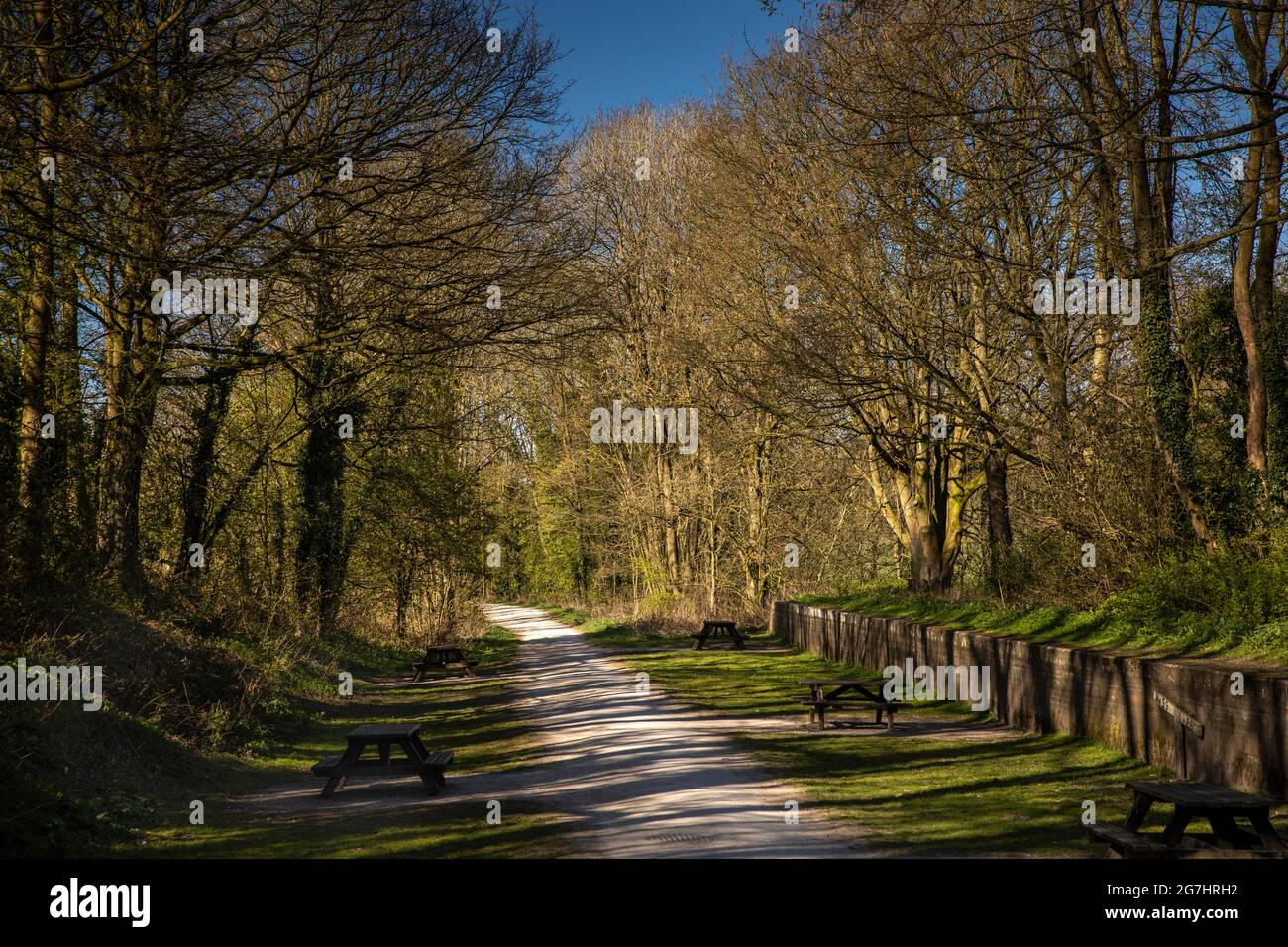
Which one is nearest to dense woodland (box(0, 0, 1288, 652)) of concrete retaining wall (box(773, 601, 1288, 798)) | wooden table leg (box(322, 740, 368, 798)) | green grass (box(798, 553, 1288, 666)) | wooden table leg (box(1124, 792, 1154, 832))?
green grass (box(798, 553, 1288, 666))

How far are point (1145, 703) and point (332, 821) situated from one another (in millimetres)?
7961

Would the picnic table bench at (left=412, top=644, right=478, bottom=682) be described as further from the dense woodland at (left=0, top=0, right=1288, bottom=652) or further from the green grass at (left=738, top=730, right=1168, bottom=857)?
the green grass at (left=738, top=730, right=1168, bottom=857)

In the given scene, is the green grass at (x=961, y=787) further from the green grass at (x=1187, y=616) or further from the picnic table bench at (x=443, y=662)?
the picnic table bench at (x=443, y=662)

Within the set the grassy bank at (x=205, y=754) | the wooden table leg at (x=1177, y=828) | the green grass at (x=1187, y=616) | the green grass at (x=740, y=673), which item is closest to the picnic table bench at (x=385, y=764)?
the grassy bank at (x=205, y=754)

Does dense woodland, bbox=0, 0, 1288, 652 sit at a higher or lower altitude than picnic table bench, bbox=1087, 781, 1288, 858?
higher

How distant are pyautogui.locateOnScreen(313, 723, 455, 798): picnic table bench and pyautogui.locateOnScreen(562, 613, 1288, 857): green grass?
337cm

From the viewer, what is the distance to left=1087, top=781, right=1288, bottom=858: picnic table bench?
21.5 ft

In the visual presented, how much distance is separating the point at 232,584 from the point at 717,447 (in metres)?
17.2

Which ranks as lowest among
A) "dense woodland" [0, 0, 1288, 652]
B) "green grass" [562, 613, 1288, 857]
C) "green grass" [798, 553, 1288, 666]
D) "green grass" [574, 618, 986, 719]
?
"green grass" [574, 618, 986, 719]

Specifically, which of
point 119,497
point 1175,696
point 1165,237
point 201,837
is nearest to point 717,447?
point 1165,237

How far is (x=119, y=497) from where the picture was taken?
14461 millimetres

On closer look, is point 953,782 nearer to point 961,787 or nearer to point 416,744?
point 961,787

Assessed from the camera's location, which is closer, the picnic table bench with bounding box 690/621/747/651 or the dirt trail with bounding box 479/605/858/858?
the dirt trail with bounding box 479/605/858/858

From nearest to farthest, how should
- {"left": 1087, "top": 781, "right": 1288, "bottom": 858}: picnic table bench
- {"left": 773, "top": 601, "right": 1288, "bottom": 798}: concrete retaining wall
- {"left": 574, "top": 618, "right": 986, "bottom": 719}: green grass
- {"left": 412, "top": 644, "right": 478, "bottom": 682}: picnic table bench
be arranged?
{"left": 1087, "top": 781, "right": 1288, "bottom": 858}: picnic table bench, {"left": 773, "top": 601, "right": 1288, "bottom": 798}: concrete retaining wall, {"left": 574, "top": 618, "right": 986, "bottom": 719}: green grass, {"left": 412, "top": 644, "right": 478, "bottom": 682}: picnic table bench
